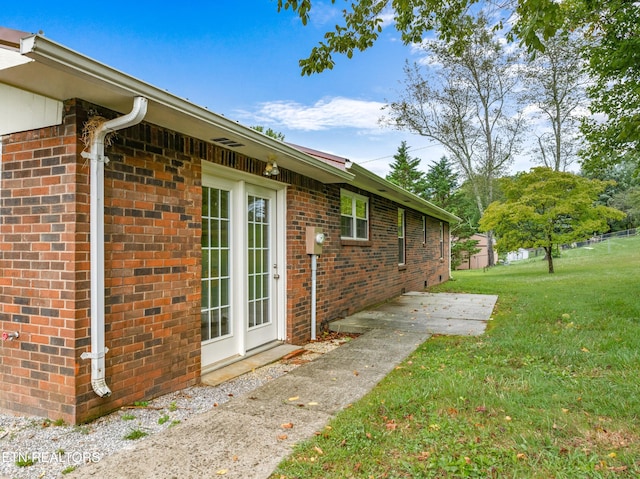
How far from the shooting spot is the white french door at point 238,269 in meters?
4.56

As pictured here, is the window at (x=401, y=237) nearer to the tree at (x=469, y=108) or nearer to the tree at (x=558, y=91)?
the tree at (x=558, y=91)

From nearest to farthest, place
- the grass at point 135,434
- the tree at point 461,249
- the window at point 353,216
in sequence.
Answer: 1. the grass at point 135,434
2. the window at point 353,216
3. the tree at point 461,249

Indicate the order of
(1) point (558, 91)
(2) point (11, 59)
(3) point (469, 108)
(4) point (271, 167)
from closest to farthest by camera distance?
1. (2) point (11, 59)
2. (4) point (271, 167)
3. (1) point (558, 91)
4. (3) point (469, 108)

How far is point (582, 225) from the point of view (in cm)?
1648

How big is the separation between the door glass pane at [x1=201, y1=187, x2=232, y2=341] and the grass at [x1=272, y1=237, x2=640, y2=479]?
191cm

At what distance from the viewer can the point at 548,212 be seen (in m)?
16.8

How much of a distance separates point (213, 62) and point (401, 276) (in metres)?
8.02

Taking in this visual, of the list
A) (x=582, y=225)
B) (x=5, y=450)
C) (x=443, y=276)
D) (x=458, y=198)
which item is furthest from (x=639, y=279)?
(x=458, y=198)

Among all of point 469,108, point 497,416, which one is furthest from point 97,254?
point 469,108

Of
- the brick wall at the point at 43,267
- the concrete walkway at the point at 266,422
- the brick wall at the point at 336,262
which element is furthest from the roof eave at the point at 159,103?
the concrete walkway at the point at 266,422

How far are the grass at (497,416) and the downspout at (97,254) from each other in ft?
5.33

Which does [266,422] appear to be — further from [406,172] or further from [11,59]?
[406,172]

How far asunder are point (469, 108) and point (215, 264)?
24.3 metres

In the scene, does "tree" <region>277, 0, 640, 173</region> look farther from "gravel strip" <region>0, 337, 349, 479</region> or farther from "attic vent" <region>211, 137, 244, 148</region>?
"gravel strip" <region>0, 337, 349, 479</region>
